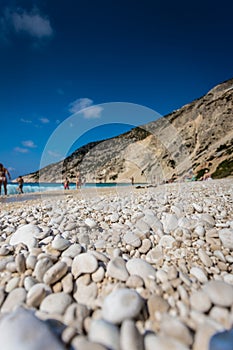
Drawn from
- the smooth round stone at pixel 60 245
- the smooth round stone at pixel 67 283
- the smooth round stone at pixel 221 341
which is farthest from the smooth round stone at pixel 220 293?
the smooth round stone at pixel 60 245

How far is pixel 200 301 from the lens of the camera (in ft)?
4.15

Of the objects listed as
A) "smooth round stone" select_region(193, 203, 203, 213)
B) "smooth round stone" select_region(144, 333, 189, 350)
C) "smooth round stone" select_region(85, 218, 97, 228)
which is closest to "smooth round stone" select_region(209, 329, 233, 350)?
"smooth round stone" select_region(144, 333, 189, 350)

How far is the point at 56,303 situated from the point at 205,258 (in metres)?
1.38

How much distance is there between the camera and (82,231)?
9.19 ft

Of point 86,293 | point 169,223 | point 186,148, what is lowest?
point 86,293

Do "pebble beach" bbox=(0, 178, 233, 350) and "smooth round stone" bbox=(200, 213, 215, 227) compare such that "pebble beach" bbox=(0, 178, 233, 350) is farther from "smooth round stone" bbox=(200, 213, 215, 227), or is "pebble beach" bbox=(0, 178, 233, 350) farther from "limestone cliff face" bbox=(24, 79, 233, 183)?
"limestone cliff face" bbox=(24, 79, 233, 183)

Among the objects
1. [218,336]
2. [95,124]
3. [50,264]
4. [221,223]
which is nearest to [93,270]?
[50,264]

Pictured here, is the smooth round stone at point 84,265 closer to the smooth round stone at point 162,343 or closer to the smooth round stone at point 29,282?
the smooth round stone at point 29,282

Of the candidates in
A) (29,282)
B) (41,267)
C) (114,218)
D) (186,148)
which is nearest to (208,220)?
(114,218)

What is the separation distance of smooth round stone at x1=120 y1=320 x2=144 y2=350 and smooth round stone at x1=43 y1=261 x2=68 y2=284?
755 millimetres

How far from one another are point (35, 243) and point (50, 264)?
68cm

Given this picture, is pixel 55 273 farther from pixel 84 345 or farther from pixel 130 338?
pixel 130 338

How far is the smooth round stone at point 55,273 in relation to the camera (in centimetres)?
159

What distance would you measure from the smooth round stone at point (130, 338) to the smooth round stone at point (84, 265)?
68 centimetres
